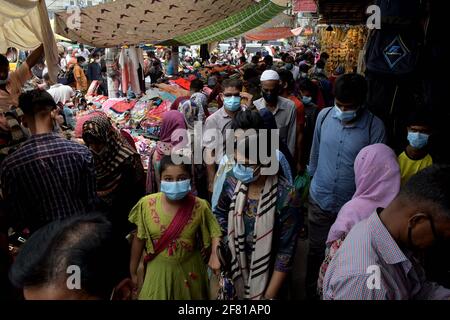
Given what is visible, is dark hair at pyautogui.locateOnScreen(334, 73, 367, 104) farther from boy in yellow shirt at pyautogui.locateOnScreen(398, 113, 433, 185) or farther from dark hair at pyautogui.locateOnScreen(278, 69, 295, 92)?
dark hair at pyautogui.locateOnScreen(278, 69, 295, 92)

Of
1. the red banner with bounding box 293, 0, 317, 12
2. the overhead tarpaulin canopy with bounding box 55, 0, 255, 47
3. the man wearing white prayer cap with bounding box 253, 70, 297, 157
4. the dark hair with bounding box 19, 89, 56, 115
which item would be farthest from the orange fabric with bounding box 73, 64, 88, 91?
the dark hair with bounding box 19, 89, 56, 115

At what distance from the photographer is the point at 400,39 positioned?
3188 mm

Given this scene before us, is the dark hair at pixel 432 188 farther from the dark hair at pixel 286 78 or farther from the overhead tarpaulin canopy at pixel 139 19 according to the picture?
the overhead tarpaulin canopy at pixel 139 19

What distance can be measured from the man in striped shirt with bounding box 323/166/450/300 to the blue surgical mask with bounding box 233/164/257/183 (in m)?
0.87

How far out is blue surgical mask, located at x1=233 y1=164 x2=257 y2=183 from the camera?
91.4 inches

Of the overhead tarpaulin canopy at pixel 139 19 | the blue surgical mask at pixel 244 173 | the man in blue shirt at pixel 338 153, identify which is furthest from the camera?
the overhead tarpaulin canopy at pixel 139 19

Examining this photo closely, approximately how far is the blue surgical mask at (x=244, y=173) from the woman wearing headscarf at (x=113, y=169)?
1346 mm

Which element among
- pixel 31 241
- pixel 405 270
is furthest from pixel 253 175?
pixel 31 241

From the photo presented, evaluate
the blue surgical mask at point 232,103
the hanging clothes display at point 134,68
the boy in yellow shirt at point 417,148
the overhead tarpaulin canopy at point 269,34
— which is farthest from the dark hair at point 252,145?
the overhead tarpaulin canopy at point 269,34

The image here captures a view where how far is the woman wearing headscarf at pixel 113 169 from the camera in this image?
10.6ft

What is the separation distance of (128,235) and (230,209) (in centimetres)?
134

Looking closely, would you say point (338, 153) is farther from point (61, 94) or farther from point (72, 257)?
point (61, 94)

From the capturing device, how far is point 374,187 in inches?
89.7

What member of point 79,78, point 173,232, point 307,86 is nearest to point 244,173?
point 173,232
